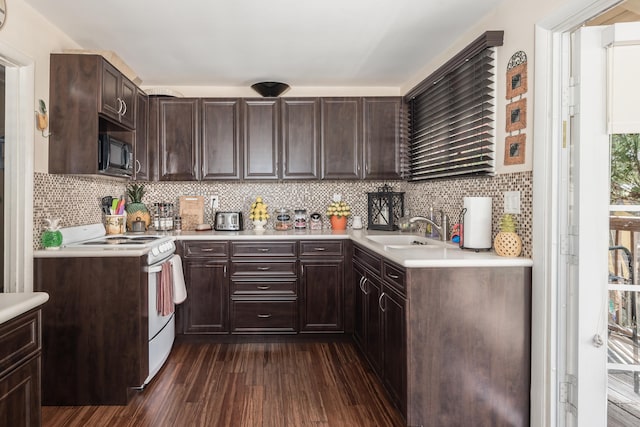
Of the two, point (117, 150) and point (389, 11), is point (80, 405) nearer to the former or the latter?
point (117, 150)

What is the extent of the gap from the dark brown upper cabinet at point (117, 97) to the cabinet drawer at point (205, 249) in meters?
1.09

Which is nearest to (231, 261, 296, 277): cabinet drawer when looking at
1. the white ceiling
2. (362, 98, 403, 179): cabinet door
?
(362, 98, 403, 179): cabinet door

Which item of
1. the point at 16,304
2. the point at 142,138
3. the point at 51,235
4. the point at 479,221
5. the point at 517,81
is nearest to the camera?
the point at 16,304

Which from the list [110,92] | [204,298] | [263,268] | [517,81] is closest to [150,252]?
[204,298]

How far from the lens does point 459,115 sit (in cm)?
269

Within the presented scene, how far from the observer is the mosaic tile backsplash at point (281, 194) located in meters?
2.29

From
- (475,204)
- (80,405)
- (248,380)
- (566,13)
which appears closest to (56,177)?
(80,405)

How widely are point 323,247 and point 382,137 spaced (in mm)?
1220

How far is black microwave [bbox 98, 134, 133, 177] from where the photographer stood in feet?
8.78

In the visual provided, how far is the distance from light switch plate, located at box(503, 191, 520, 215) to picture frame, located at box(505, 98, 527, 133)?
0.35m

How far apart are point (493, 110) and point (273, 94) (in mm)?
2119

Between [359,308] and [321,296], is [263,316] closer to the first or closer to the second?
[321,296]

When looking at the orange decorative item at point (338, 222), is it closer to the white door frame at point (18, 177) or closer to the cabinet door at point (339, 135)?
the cabinet door at point (339, 135)

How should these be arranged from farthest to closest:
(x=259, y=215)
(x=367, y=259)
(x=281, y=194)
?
(x=281, y=194)
(x=259, y=215)
(x=367, y=259)
